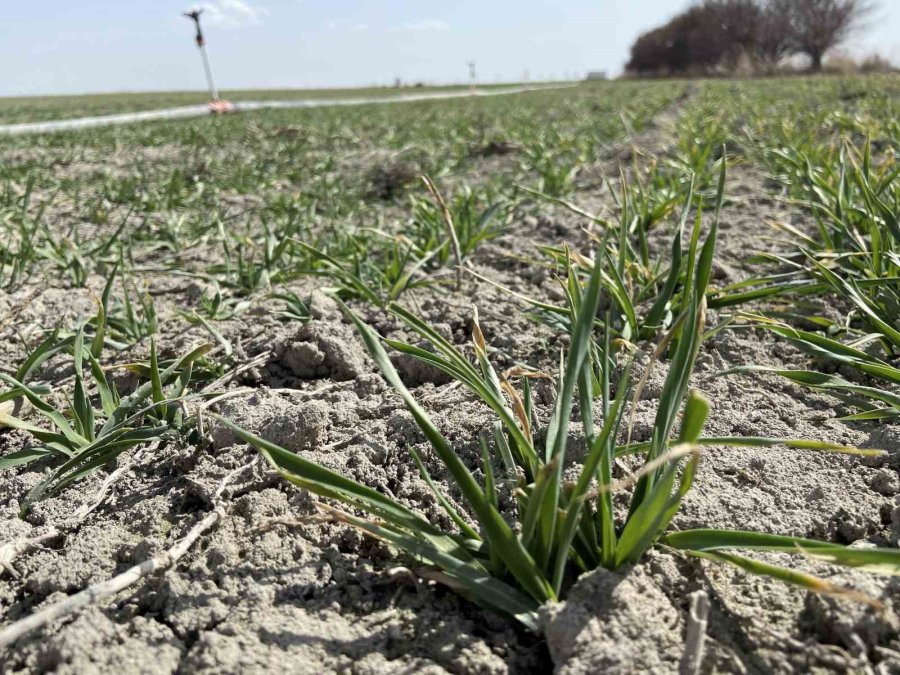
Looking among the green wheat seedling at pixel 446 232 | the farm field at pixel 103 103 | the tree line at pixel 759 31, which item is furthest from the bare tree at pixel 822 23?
the green wheat seedling at pixel 446 232

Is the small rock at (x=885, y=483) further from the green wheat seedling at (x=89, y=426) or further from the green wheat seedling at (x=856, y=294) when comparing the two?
the green wheat seedling at (x=89, y=426)

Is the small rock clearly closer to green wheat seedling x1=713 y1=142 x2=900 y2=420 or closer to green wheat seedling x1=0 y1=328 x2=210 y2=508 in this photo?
green wheat seedling x1=713 y1=142 x2=900 y2=420

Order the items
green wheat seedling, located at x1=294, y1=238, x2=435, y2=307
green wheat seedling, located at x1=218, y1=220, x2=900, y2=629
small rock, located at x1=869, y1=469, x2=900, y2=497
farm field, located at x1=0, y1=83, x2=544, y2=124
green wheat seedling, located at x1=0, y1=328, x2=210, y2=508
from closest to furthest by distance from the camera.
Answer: green wheat seedling, located at x1=218, y1=220, x2=900, y2=629 → small rock, located at x1=869, y1=469, x2=900, y2=497 → green wheat seedling, located at x1=0, y1=328, x2=210, y2=508 → green wheat seedling, located at x1=294, y1=238, x2=435, y2=307 → farm field, located at x1=0, y1=83, x2=544, y2=124

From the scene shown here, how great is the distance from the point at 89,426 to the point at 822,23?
46.9m

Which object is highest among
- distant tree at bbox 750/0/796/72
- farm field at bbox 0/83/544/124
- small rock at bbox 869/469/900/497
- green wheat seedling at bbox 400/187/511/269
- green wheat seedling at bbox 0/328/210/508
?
distant tree at bbox 750/0/796/72

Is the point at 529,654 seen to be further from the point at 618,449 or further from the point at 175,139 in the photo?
the point at 175,139

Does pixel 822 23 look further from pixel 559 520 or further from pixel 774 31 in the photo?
pixel 559 520

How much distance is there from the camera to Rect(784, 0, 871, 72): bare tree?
1507 inches

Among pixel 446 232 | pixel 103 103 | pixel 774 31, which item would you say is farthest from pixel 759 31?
pixel 446 232

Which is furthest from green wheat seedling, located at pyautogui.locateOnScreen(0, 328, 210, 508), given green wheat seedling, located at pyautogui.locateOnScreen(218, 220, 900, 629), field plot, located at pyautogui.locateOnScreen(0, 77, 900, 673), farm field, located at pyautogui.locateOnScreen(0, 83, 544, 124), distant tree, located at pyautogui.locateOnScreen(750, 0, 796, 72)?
distant tree, located at pyautogui.locateOnScreen(750, 0, 796, 72)

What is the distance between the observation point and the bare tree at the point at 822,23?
38281 millimetres

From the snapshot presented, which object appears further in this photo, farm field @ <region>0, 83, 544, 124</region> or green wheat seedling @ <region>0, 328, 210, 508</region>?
farm field @ <region>0, 83, 544, 124</region>

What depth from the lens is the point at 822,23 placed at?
126 ft

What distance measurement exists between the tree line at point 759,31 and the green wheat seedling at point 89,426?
39.1m
